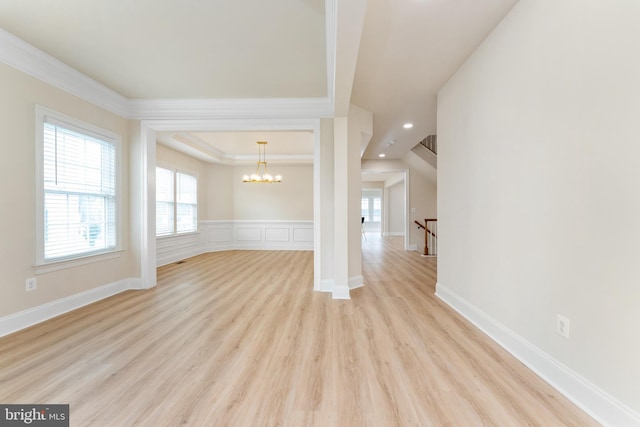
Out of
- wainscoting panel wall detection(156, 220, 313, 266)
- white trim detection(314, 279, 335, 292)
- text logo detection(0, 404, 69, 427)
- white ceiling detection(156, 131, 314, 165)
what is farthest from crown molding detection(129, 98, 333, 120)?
wainscoting panel wall detection(156, 220, 313, 266)

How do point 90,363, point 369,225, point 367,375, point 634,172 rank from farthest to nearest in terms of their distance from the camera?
1. point 369,225
2. point 90,363
3. point 367,375
4. point 634,172

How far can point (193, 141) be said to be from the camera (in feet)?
19.8

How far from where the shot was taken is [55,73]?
305 centimetres

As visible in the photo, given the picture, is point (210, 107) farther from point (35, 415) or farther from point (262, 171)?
point (262, 171)

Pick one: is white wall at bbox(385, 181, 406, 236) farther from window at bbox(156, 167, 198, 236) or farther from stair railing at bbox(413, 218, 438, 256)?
window at bbox(156, 167, 198, 236)

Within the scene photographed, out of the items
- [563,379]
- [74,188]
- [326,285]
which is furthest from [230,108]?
[563,379]

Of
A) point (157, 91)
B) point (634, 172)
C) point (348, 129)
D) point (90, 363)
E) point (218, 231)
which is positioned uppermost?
point (157, 91)

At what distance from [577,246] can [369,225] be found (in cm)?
1471

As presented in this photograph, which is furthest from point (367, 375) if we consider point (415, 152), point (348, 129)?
point (415, 152)

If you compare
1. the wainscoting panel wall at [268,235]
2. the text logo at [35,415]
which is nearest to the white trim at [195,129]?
the text logo at [35,415]

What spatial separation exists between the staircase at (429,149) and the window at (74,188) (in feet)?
20.6

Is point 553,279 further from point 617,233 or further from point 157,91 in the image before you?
point 157,91

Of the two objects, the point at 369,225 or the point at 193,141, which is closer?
the point at 193,141

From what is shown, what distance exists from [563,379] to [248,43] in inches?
141
